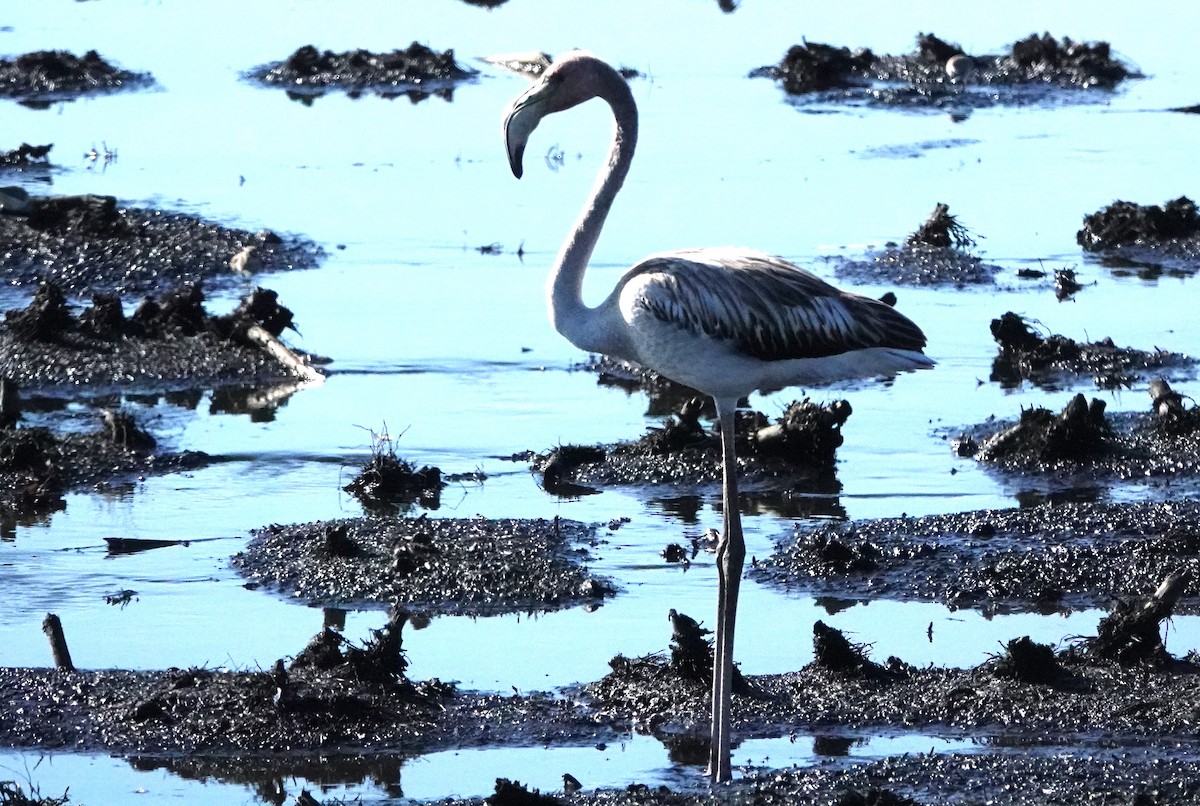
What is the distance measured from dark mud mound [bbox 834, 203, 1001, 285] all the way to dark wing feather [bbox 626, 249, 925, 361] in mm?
8028

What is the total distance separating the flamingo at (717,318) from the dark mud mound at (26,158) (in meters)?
13.9

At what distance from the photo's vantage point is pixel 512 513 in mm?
11023

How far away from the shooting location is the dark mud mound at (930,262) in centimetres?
1628

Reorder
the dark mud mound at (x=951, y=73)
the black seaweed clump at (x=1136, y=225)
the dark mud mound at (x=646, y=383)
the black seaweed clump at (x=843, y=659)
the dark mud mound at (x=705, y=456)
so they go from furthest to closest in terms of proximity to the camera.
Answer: the dark mud mound at (x=951, y=73), the black seaweed clump at (x=1136, y=225), the dark mud mound at (x=646, y=383), the dark mud mound at (x=705, y=456), the black seaweed clump at (x=843, y=659)

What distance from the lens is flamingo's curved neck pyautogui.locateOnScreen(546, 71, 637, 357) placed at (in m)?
8.14

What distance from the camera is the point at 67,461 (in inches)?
466

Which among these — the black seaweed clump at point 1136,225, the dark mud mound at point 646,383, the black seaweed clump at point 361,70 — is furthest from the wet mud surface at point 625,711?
the black seaweed clump at point 361,70

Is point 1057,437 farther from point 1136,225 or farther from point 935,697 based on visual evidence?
point 1136,225

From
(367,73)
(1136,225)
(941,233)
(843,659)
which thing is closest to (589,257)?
(843,659)

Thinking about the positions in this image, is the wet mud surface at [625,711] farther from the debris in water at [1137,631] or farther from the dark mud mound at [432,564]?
the dark mud mound at [432,564]

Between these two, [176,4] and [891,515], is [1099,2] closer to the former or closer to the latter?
[176,4]

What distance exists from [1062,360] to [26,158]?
11661 mm

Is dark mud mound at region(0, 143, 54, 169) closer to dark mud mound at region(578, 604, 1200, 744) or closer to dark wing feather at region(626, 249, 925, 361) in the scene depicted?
dark mud mound at region(578, 604, 1200, 744)

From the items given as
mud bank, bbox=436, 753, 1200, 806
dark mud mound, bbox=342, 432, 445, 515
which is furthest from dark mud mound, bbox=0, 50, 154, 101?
mud bank, bbox=436, 753, 1200, 806
